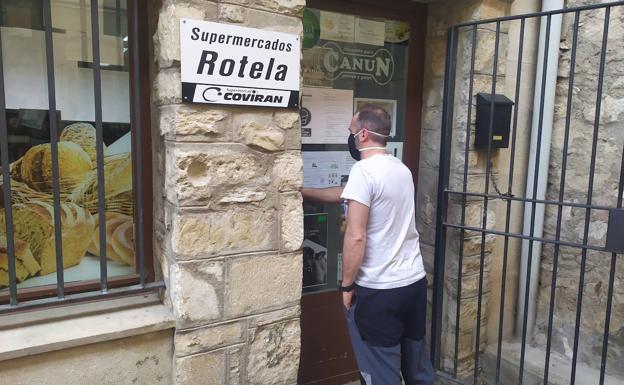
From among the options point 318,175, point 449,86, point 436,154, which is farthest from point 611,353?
point 318,175

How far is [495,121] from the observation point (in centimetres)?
275

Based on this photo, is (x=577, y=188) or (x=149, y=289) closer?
(x=149, y=289)

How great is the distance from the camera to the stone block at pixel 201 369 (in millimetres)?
1955

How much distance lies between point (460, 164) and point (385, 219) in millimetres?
1033

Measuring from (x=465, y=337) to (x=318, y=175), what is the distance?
1458mm

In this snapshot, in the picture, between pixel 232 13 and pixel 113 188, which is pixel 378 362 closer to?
pixel 113 188

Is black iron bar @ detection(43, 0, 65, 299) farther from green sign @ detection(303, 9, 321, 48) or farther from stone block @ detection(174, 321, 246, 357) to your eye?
green sign @ detection(303, 9, 321, 48)

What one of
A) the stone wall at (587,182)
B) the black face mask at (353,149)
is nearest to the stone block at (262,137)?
the black face mask at (353,149)

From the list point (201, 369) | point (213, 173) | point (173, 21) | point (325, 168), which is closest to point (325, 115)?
point (325, 168)

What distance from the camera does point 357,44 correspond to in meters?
2.87

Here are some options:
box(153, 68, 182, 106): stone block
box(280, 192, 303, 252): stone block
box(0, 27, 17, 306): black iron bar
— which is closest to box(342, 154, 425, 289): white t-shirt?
box(280, 192, 303, 252): stone block

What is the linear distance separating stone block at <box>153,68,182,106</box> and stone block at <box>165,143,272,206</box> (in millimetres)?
182

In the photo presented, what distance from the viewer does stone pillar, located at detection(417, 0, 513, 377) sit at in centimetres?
284

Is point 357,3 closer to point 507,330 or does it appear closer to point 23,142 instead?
point 23,142
